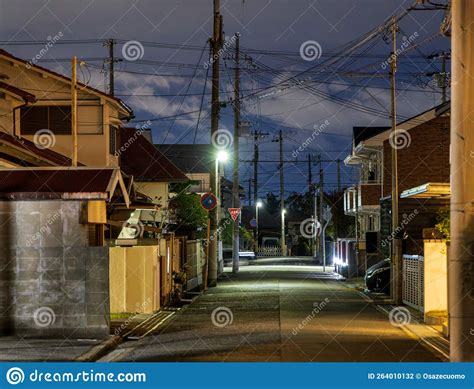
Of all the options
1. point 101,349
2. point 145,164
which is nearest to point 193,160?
point 145,164

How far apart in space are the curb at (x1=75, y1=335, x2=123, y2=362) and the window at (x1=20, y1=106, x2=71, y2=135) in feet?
52.3

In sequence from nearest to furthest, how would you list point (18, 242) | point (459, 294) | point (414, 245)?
point (459, 294), point (18, 242), point (414, 245)

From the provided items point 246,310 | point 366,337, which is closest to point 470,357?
point 366,337

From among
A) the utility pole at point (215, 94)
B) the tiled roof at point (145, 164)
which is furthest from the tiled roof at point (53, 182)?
the tiled roof at point (145, 164)

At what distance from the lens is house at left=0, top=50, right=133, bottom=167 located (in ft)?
103

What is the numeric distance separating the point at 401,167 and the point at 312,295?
15.7m

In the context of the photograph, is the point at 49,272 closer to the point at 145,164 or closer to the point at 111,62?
the point at 145,164

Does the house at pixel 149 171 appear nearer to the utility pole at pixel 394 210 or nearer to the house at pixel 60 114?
the house at pixel 60 114

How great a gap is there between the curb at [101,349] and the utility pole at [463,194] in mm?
7430

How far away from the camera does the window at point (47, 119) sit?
32.6 meters

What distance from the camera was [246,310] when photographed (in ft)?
81.9

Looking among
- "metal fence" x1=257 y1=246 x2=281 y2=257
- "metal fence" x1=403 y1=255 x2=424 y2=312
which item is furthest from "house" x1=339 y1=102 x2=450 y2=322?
"metal fence" x1=257 y1=246 x2=281 y2=257

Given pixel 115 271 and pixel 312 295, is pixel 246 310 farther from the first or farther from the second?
pixel 312 295

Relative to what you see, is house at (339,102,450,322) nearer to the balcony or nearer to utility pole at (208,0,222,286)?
the balcony
